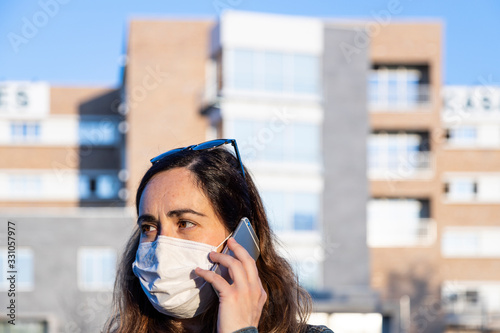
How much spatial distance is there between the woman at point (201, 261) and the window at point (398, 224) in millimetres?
35388

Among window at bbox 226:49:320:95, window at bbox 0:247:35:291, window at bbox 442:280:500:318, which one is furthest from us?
window at bbox 442:280:500:318

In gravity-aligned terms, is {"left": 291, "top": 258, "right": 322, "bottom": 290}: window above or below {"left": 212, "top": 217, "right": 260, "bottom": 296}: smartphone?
below

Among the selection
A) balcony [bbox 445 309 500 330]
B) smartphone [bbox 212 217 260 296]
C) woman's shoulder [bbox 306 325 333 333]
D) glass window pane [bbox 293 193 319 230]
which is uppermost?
glass window pane [bbox 293 193 319 230]

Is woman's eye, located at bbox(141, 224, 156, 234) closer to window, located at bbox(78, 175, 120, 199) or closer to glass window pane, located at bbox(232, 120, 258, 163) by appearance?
glass window pane, located at bbox(232, 120, 258, 163)

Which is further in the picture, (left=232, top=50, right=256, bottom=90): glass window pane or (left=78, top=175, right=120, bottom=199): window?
(left=78, top=175, right=120, bottom=199): window

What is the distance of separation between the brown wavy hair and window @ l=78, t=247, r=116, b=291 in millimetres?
29045

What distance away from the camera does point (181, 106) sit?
3381 cm

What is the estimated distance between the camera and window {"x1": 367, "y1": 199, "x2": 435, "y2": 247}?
38.0m

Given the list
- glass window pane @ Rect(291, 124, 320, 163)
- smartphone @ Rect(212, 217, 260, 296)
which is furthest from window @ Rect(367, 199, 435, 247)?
smartphone @ Rect(212, 217, 260, 296)

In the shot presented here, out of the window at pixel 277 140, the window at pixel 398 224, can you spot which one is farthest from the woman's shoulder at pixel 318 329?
the window at pixel 398 224

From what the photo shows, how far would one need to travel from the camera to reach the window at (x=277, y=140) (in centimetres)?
3067

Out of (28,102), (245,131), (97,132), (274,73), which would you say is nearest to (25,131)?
(28,102)

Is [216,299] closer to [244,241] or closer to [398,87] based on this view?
[244,241]

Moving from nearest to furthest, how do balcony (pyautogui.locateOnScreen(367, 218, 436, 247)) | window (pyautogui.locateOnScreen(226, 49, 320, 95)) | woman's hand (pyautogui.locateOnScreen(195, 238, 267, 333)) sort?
woman's hand (pyautogui.locateOnScreen(195, 238, 267, 333)) → window (pyautogui.locateOnScreen(226, 49, 320, 95)) → balcony (pyautogui.locateOnScreen(367, 218, 436, 247))
